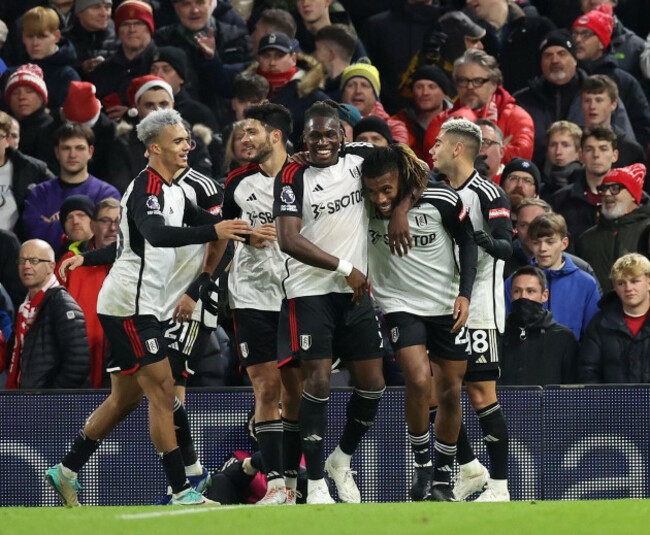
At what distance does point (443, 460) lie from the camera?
27.4 feet

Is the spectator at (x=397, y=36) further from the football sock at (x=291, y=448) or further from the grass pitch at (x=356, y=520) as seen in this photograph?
the grass pitch at (x=356, y=520)

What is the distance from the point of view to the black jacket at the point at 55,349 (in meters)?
9.48

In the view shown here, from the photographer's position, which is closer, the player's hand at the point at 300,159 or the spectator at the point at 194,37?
the player's hand at the point at 300,159

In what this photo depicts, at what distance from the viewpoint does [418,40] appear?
13711mm

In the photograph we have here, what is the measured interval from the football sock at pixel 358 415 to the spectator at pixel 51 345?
2266mm

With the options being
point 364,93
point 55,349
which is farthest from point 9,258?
point 364,93

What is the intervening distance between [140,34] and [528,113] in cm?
357

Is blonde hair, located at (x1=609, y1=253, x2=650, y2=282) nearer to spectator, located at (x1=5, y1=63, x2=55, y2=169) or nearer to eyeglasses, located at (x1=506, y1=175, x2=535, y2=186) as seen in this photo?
eyeglasses, located at (x1=506, y1=175, x2=535, y2=186)

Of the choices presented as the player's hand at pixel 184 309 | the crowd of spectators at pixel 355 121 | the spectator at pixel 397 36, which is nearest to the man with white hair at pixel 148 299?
the player's hand at pixel 184 309

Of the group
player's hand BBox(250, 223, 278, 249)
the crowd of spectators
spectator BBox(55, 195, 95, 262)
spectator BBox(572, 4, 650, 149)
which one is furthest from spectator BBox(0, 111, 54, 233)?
spectator BBox(572, 4, 650, 149)

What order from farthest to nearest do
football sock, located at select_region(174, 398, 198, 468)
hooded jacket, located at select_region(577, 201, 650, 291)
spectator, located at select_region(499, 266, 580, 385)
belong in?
hooded jacket, located at select_region(577, 201, 650, 291) → spectator, located at select_region(499, 266, 580, 385) → football sock, located at select_region(174, 398, 198, 468)

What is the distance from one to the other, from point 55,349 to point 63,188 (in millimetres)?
1917

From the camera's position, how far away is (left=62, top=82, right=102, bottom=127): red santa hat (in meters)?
11.5

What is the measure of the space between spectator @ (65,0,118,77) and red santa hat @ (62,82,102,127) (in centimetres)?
129
